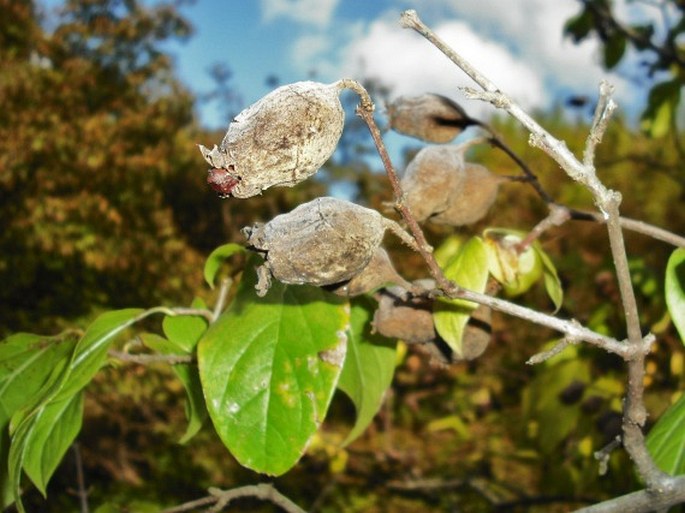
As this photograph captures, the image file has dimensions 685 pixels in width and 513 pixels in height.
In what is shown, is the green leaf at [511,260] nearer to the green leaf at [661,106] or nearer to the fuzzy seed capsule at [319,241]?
the fuzzy seed capsule at [319,241]

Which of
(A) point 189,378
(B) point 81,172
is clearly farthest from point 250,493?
(B) point 81,172

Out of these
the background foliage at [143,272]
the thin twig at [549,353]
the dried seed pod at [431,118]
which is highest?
the dried seed pod at [431,118]

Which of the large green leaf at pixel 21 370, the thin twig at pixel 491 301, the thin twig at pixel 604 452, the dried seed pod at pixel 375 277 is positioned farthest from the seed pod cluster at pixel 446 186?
the large green leaf at pixel 21 370

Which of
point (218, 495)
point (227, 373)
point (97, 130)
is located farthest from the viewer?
point (97, 130)

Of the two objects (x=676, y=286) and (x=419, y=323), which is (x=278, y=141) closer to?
(x=419, y=323)

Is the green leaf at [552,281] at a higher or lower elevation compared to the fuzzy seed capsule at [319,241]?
lower

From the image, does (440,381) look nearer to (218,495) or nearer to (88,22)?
(88,22)

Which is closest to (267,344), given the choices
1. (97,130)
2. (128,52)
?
(97,130)
